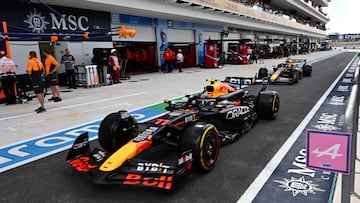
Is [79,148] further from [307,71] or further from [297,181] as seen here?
[307,71]

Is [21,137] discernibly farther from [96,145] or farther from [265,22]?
[265,22]

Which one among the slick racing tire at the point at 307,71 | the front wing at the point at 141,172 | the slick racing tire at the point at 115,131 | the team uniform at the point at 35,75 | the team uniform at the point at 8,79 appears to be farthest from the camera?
the slick racing tire at the point at 307,71

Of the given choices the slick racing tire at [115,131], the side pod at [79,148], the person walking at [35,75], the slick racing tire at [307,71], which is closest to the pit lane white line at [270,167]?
the slick racing tire at [115,131]

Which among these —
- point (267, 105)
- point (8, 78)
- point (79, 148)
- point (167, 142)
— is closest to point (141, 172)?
point (167, 142)

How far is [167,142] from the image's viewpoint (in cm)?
371

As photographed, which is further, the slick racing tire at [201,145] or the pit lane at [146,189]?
the slick racing tire at [201,145]

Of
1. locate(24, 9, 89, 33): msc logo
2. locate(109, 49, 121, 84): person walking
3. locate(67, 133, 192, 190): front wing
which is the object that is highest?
locate(24, 9, 89, 33): msc logo

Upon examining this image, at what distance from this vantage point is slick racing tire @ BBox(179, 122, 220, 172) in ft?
10.5

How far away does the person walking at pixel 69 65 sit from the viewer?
37.7ft

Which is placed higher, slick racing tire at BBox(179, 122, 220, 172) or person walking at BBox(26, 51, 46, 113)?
person walking at BBox(26, 51, 46, 113)

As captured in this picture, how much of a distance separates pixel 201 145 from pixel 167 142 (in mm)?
642

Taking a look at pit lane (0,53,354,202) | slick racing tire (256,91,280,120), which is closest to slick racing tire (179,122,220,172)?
pit lane (0,53,354,202)

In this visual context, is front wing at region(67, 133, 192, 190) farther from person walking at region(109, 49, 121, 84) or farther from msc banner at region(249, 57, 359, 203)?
person walking at region(109, 49, 121, 84)

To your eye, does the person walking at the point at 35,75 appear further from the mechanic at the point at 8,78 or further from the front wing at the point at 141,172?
the front wing at the point at 141,172
